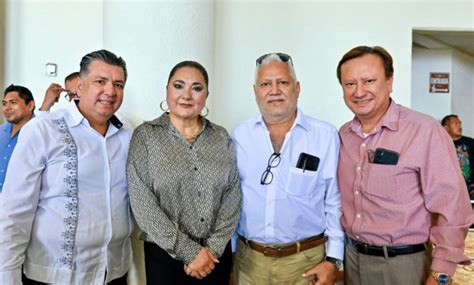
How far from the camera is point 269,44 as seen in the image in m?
3.69

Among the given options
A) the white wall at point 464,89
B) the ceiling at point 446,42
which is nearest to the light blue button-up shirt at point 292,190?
the ceiling at point 446,42

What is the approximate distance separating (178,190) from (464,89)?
6750 millimetres

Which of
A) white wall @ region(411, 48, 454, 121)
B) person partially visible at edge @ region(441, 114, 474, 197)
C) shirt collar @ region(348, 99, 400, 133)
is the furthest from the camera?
white wall @ region(411, 48, 454, 121)

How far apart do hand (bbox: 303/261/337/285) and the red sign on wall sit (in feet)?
17.5

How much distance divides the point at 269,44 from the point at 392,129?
7.33 feet

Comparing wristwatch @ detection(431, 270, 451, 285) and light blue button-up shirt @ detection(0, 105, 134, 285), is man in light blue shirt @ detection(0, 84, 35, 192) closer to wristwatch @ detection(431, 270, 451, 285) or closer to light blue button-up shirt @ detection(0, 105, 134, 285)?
light blue button-up shirt @ detection(0, 105, 134, 285)

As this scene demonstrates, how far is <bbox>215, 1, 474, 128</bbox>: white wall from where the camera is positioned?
12.0ft

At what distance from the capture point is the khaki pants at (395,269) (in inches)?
63.1

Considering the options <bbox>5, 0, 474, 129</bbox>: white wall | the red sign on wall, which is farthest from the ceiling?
<bbox>5, 0, 474, 129</bbox>: white wall

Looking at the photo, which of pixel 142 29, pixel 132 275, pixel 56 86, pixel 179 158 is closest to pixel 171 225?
pixel 179 158

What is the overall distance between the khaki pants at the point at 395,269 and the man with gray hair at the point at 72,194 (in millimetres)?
1057

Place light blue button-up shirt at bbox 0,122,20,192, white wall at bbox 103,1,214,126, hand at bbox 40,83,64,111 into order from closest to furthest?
white wall at bbox 103,1,214,126 < light blue button-up shirt at bbox 0,122,20,192 < hand at bbox 40,83,64,111

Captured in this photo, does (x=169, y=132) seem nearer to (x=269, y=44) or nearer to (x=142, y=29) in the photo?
(x=142, y=29)

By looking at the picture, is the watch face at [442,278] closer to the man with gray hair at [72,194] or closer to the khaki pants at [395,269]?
the khaki pants at [395,269]
